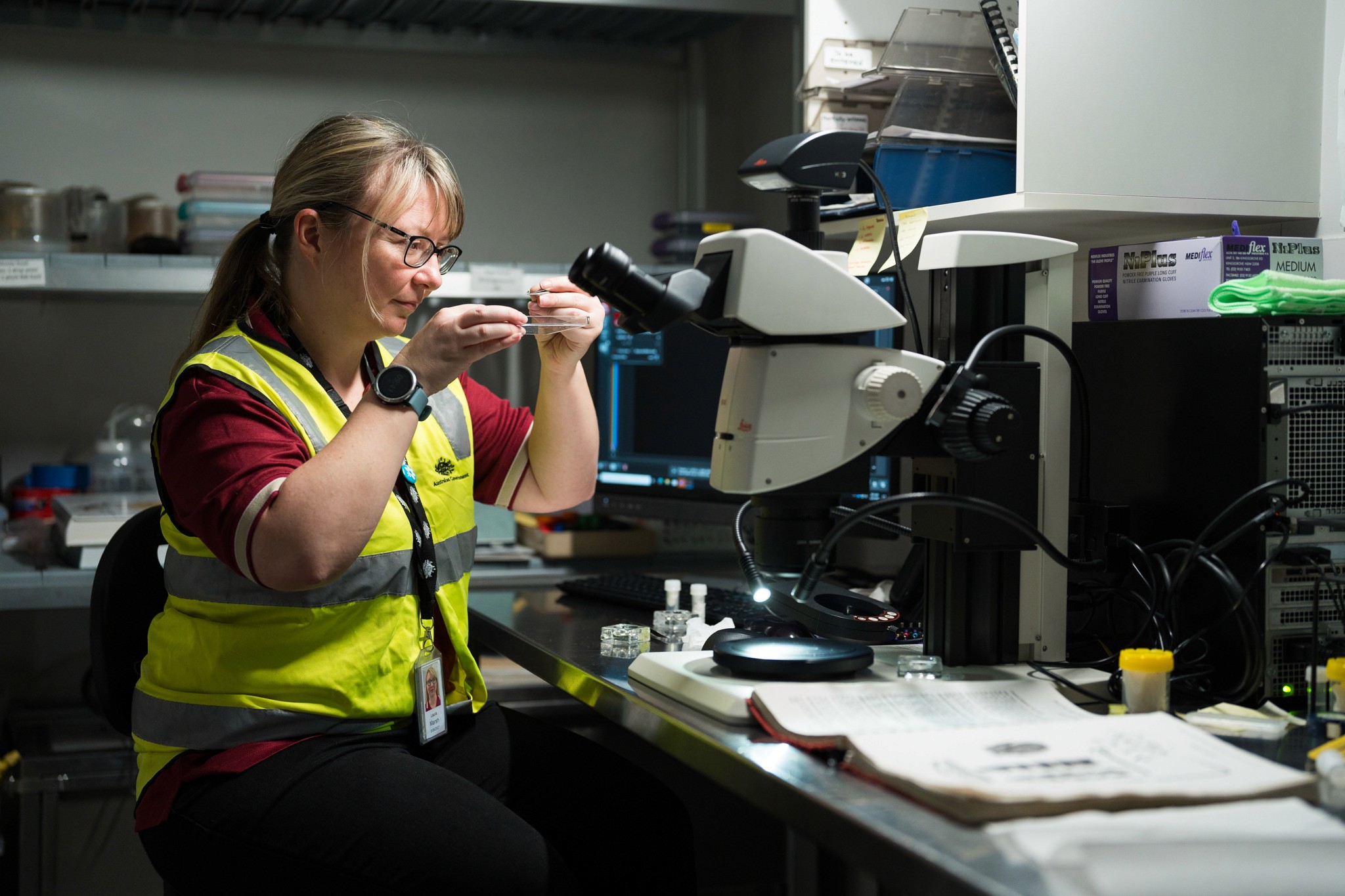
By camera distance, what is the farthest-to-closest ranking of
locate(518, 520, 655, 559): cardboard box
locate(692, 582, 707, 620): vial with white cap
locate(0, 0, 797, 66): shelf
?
locate(0, 0, 797, 66): shelf
locate(518, 520, 655, 559): cardboard box
locate(692, 582, 707, 620): vial with white cap

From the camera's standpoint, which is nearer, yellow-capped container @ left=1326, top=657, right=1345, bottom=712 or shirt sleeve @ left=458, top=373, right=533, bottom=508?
yellow-capped container @ left=1326, top=657, right=1345, bottom=712

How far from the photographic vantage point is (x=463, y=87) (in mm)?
2738

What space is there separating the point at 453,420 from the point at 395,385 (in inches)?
13.3

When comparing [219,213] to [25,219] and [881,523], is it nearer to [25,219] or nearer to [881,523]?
[25,219]

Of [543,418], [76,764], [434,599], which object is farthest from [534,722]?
[76,764]

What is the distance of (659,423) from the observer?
2156 mm

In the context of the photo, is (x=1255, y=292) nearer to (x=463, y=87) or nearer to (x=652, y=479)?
(x=652, y=479)

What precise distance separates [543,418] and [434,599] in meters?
0.34

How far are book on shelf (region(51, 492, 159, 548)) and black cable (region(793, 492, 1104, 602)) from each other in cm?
121

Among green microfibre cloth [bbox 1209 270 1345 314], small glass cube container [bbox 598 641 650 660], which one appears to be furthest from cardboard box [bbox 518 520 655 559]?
green microfibre cloth [bbox 1209 270 1345 314]

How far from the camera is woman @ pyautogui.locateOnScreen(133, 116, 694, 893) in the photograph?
3.96 ft

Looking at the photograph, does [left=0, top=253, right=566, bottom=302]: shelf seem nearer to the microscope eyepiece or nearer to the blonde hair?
the blonde hair

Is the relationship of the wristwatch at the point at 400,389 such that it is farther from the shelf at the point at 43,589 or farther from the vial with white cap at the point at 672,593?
the shelf at the point at 43,589

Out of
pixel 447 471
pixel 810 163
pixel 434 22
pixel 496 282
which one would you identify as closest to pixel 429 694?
pixel 447 471
